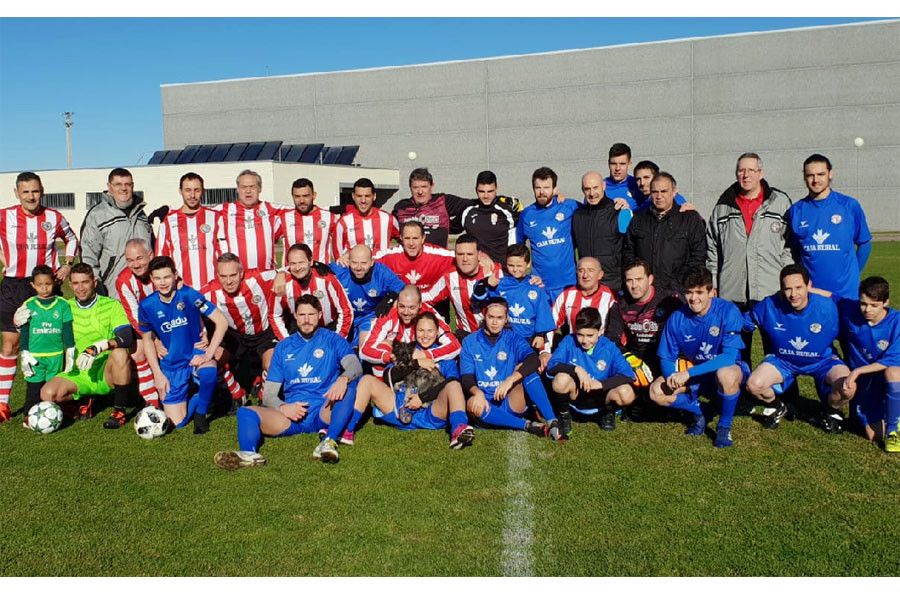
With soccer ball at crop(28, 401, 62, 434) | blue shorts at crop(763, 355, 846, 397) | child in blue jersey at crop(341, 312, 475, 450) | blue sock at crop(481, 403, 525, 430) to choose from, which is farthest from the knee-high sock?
blue shorts at crop(763, 355, 846, 397)

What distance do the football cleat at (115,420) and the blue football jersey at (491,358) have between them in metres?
2.47

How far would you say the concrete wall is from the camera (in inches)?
1153

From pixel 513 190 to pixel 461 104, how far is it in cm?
446

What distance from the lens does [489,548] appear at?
3.42 metres

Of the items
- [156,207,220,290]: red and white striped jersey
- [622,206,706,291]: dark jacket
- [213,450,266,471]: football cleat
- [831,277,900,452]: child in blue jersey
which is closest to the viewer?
[213,450,266,471]: football cleat

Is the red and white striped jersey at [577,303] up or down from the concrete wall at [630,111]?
down

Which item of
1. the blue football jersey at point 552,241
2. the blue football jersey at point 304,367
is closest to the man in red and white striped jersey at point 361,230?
the blue football jersey at point 552,241

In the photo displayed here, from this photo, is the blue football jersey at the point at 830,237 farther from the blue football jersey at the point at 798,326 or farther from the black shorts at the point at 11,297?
the black shorts at the point at 11,297

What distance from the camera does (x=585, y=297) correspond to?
576 cm

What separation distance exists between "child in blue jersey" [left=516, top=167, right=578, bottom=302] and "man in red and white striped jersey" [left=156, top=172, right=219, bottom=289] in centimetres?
261

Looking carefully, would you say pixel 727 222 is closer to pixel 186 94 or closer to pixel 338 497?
pixel 338 497

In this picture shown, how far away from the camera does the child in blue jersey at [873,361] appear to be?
486cm

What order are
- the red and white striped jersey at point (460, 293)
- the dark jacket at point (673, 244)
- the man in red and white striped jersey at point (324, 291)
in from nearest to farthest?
1. the dark jacket at point (673, 244)
2. the man in red and white striped jersey at point (324, 291)
3. the red and white striped jersey at point (460, 293)

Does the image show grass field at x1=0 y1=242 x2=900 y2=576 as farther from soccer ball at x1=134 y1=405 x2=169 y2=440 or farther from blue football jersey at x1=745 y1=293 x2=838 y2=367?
blue football jersey at x1=745 y1=293 x2=838 y2=367
